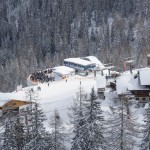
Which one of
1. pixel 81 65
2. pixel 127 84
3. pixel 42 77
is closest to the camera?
pixel 127 84

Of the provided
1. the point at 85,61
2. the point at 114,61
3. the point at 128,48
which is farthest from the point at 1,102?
the point at 128,48

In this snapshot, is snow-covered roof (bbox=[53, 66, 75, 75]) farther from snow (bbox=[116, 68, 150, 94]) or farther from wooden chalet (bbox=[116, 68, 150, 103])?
wooden chalet (bbox=[116, 68, 150, 103])

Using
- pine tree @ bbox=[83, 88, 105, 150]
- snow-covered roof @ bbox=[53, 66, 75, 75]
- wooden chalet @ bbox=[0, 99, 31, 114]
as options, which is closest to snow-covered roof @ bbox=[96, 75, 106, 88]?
wooden chalet @ bbox=[0, 99, 31, 114]

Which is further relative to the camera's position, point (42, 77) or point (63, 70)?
point (63, 70)

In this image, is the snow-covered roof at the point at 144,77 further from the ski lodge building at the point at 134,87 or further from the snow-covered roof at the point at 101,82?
the snow-covered roof at the point at 101,82

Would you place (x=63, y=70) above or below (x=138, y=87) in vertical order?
above

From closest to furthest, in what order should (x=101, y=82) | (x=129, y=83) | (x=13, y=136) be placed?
(x=13, y=136) → (x=129, y=83) → (x=101, y=82)

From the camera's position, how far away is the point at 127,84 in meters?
61.1

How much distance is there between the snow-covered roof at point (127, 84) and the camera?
59.8m

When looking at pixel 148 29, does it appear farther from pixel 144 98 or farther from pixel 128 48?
pixel 144 98

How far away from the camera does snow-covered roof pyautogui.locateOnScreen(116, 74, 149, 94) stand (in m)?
59.8

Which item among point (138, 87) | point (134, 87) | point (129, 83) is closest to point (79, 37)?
point (129, 83)

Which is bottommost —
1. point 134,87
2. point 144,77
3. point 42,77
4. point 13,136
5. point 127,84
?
point 13,136

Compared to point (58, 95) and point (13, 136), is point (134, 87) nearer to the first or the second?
point (58, 95)
